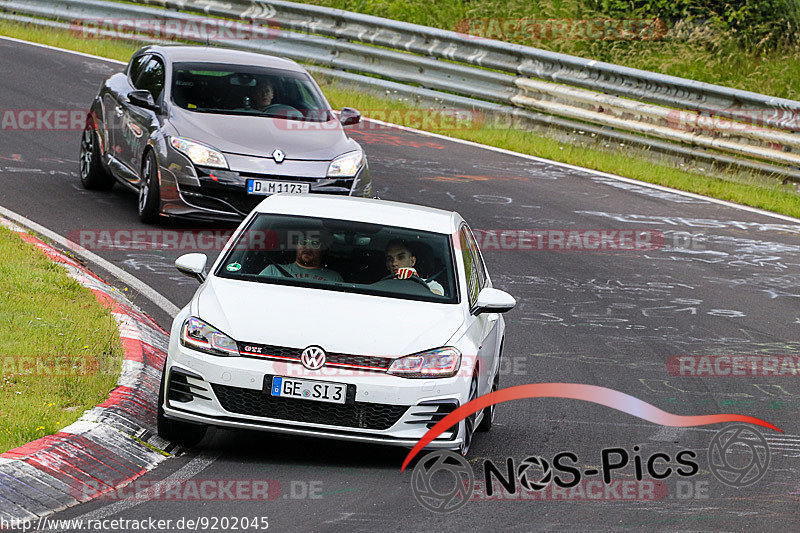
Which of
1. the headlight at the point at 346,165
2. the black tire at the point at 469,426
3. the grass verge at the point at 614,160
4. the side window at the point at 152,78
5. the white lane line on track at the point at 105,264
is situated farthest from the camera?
the grass verge at the point at 614,160

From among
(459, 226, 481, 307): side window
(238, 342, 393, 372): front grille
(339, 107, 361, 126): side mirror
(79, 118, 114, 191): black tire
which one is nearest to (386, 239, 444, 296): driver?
(459, 226, 481, 307): side window

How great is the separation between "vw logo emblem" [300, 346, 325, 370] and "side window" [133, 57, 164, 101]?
758cm

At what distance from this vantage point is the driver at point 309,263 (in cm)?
829

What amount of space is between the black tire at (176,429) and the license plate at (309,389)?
54 centimetres

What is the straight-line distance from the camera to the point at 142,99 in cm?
1377

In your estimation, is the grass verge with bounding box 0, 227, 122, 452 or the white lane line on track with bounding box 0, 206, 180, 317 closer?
the grass verge with bounding box 0, 227, 122, 452

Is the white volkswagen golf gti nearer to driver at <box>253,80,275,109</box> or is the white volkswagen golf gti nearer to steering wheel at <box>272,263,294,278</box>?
steering wheel at <box>272,263,294,278</box>

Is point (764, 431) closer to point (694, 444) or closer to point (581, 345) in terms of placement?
point (694, 444)

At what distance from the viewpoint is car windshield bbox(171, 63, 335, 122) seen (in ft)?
46.7

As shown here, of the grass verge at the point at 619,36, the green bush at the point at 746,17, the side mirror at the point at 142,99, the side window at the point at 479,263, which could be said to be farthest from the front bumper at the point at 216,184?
the green bush at the point at 746,17

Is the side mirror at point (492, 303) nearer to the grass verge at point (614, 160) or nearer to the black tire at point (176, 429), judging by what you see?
the black tire at point (176, 429)

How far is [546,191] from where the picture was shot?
16.6 metres

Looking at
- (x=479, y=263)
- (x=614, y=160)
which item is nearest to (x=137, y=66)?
(x=614, y=160)

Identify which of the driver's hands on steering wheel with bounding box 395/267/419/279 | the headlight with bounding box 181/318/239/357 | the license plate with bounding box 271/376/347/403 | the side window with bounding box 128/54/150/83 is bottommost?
the license plate with bounding box 271/376/347/403
